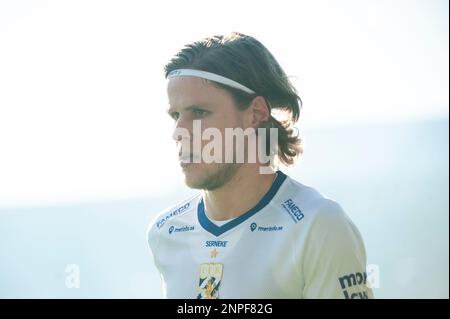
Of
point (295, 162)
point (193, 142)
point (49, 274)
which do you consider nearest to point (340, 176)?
point (49, 274)

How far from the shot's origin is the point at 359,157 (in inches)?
311

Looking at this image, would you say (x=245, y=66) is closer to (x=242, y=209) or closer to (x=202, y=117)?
(x=202, y=117)

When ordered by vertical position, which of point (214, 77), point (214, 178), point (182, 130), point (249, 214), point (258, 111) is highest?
point (214, 77)

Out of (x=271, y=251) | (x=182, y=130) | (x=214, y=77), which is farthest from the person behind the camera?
(x=214, y=77)

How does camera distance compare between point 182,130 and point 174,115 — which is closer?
point 182,130

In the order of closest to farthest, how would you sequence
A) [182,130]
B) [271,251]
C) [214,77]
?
[271,251] → [182,130] → [214,77]

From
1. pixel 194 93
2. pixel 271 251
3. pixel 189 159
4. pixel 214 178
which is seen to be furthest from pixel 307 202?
pixel 194 93

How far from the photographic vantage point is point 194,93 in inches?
100

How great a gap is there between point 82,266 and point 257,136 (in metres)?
4.34

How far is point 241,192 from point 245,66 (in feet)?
1.80

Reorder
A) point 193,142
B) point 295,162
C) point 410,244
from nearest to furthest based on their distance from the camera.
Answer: point 193,142
point 295,162
point 410,244

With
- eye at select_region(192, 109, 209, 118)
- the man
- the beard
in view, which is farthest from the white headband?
the beard
